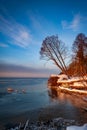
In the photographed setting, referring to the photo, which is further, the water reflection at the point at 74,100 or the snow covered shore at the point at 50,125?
the water reflection at the point at 74,100

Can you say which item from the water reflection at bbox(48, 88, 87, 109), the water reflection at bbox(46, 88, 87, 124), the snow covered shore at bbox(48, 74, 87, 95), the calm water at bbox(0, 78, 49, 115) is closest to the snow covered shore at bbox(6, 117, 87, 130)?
the water reflection at bbox(46, 88, 87, 124)

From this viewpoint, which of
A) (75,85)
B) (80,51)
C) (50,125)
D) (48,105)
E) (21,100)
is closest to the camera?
(50,125)

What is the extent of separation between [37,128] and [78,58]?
15337 mm

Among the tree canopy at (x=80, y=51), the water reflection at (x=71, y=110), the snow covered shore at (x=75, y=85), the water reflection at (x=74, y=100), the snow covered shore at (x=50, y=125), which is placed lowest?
the snow covered shore at (x=50, y=125)

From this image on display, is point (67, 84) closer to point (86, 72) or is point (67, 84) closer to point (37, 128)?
point (86, 72)

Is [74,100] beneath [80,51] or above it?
beneath

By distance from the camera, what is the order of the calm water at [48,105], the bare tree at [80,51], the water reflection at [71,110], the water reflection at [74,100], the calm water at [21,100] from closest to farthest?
1. the water reflection at [71,110]
2. the calm water at [48,105]
3. the calm water at [21,100]
4. the water reflection at [74,100]
5. the bare tree at [80,51]

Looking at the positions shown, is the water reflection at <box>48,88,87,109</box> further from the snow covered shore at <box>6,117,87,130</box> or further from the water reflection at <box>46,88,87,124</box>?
the snow covered shore at <box>6,117,87,130</box>

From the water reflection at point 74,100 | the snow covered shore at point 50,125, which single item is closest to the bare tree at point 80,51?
the water reflection at point 74,100

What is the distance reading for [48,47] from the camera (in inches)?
1069

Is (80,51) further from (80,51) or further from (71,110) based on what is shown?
(71,110)

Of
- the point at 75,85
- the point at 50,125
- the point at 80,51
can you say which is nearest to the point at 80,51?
the point at 80,51

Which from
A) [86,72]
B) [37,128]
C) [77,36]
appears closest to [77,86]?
[86,72]

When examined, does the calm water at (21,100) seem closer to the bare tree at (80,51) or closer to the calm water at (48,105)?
the calm water at (48,105)
